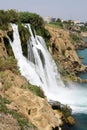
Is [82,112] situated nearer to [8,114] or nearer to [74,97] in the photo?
[74,97]

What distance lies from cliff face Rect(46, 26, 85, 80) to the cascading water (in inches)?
357

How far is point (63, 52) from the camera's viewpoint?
57.8 metres

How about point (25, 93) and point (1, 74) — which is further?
point (1, 74)

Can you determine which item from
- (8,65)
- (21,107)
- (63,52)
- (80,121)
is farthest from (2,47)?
(63,52)

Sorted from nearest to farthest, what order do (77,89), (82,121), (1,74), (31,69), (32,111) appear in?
(32,111) < (1,74) < (82,121) < (31,69) < (77,89)

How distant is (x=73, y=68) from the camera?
5669 cm

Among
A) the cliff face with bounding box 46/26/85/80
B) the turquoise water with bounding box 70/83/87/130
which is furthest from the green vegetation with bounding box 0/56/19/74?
the cliff face with bounding box 46/26/85/80

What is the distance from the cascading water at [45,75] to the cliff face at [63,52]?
908 cm

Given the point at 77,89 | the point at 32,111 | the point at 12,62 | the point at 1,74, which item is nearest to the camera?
the point at 32,111

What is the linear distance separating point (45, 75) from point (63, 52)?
19064 millimetres

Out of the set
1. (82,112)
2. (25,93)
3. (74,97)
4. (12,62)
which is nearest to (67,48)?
(74,97)

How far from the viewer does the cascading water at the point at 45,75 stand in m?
32.8

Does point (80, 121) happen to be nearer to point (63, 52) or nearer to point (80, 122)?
point (80, 122)

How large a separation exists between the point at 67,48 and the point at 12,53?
28.4 m
